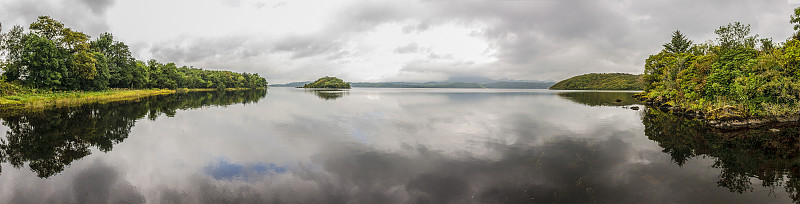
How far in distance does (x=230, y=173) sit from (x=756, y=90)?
36.9 m

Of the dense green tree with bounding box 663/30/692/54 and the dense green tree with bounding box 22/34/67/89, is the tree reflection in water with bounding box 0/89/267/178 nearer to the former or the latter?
the dense green tree with bounding box 22/34/67/89

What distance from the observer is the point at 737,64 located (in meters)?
26.3

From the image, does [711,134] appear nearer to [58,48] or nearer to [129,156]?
[129,156]

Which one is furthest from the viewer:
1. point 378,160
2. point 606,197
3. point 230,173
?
point 378,160

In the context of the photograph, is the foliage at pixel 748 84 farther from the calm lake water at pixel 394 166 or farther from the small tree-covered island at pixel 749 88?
the calm lake water at pixel 394 166

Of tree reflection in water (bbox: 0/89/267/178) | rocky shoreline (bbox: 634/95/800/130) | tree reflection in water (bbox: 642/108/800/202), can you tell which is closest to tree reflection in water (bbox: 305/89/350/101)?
tree reflection in water (bbox: 0/89/267/178)

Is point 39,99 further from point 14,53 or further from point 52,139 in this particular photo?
point 52,139

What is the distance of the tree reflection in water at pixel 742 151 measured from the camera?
1084 cm

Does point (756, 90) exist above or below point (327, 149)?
above

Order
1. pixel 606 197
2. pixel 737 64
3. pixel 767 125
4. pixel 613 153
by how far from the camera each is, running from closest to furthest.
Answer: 1. pixel 606 197
2. pixel 613 153
3. pixel 767 125
4. pixel 737 64

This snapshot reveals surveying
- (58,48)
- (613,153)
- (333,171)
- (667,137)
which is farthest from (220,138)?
(58,48)

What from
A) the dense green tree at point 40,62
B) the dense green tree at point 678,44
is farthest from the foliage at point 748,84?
the dense green tree at point 40,62

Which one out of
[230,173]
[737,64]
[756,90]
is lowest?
[230,173]

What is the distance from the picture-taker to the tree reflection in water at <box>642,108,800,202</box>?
427 inches
